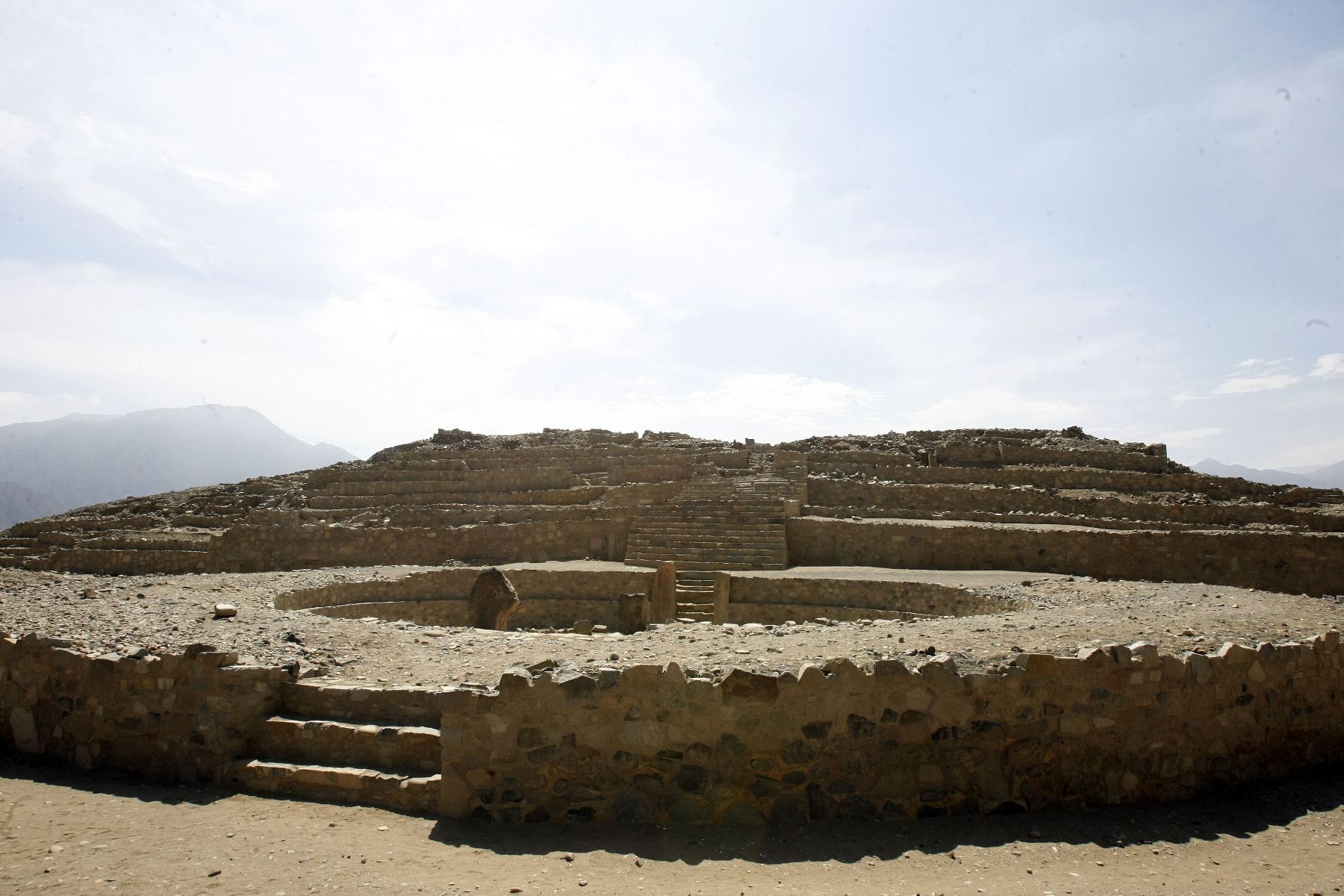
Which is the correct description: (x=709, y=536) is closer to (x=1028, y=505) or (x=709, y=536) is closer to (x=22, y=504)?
(x=1028, y=505)

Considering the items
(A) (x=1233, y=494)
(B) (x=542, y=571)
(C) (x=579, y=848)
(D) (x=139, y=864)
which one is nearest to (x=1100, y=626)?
(C) (x=579, y=848)

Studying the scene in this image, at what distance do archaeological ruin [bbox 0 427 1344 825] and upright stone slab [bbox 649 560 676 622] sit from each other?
0.06m

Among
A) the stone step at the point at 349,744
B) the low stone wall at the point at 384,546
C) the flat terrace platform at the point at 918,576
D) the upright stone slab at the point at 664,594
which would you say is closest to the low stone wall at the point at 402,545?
the low stone wall at the point at 384,546

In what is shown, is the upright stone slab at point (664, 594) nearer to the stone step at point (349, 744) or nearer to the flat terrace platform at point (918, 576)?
the flat terrace platform at point (918, 576)

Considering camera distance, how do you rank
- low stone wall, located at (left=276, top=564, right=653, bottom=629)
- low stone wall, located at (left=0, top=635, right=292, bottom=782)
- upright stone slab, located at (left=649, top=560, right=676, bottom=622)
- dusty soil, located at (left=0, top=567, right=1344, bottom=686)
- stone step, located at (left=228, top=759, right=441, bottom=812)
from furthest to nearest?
1. low stone wall, located at (left=276, top=564, right=653, bottom=629)
2. upright stone slab, located at (left=649, top=560, right=676, bottom=622)
3. dusty soil, located at (left=0, top=567, right=1344, bottom=686)
4. low stone wall, located at (left=0, top=635, right=292, bottom=782)
5. stone step, located at (left=228, top=759, right=441, bottom=812)

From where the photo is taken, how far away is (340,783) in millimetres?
5520

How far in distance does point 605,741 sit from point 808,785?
1.28 metres

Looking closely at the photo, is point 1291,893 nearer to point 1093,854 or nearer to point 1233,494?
point 1093,854

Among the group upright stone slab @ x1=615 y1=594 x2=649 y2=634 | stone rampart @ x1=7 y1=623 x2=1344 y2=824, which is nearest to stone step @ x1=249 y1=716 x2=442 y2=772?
stone rampart @ x1=7 y1=623 x2=1344 y2=824

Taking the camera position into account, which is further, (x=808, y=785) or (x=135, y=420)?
(x=135, y=420)

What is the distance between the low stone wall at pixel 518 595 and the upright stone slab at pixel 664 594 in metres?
0.20

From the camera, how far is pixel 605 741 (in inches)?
201

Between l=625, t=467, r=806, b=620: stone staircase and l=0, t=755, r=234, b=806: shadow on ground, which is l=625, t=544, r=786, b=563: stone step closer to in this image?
l=625, t=467, r=806, b=620: stone staircase

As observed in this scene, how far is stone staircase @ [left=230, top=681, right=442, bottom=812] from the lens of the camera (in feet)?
17.7
